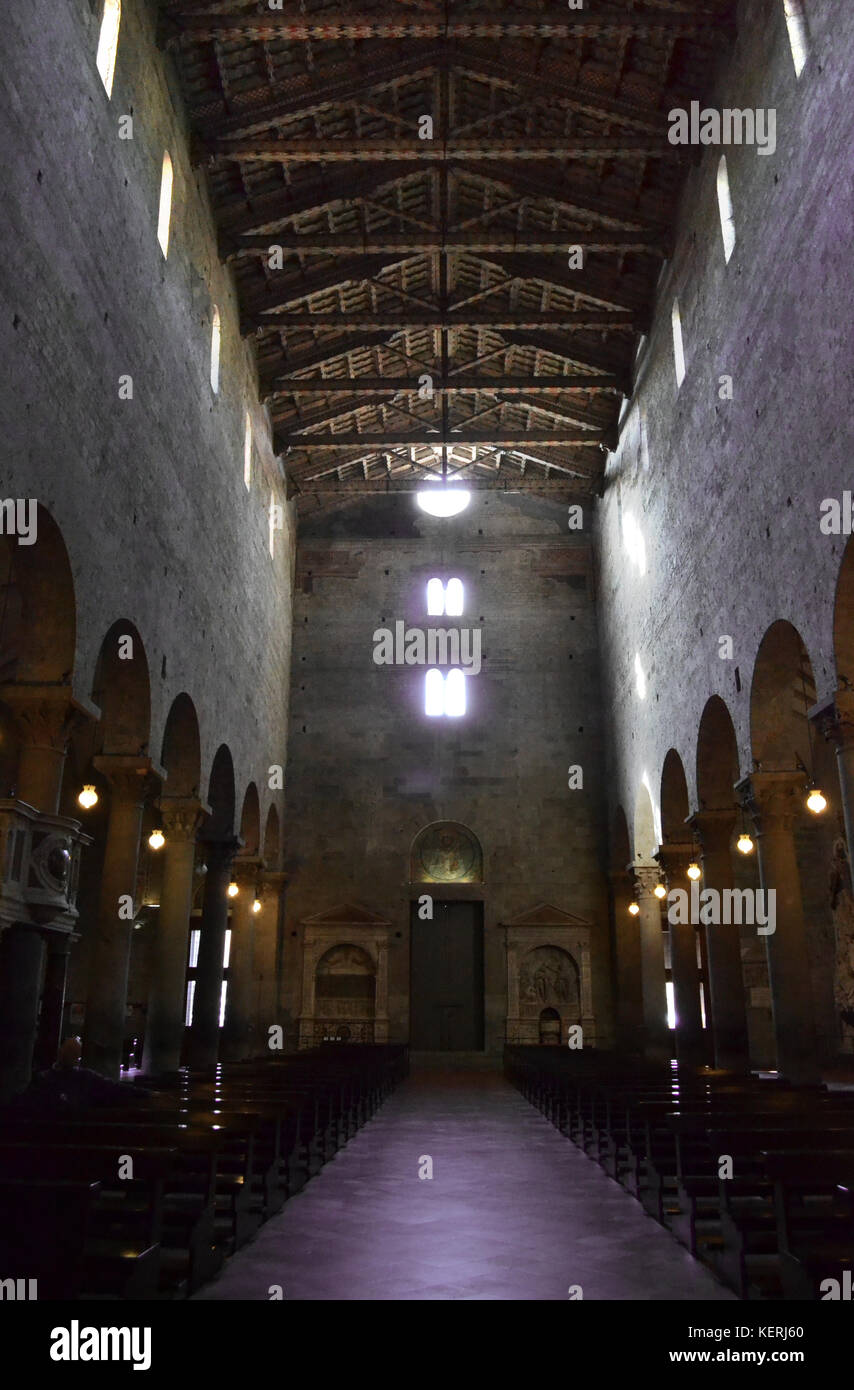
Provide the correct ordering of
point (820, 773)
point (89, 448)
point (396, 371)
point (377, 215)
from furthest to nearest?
point (396, 371) → point (820, 773) → point (377, 215) → point (89, 448)

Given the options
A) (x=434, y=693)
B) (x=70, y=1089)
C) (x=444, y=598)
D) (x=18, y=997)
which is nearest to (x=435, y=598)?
(x=444, y=598)

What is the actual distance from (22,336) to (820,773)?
67.9 ft

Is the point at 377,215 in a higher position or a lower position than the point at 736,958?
higher

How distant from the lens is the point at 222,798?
22406mm

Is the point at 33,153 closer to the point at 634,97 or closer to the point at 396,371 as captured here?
the point at 634,97

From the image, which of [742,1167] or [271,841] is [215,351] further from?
[742,1167]

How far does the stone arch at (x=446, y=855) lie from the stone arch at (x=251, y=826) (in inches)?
245

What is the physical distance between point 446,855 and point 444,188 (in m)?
18.0

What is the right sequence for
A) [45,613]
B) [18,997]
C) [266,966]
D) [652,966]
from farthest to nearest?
[266,966], [652,966], [45,613], [18,997]

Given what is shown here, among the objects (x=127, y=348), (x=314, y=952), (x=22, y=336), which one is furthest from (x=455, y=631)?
(x=22, y=336)

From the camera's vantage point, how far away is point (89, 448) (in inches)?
493

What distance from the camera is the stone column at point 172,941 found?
17.3 meters

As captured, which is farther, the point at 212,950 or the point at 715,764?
the point at 212,950
